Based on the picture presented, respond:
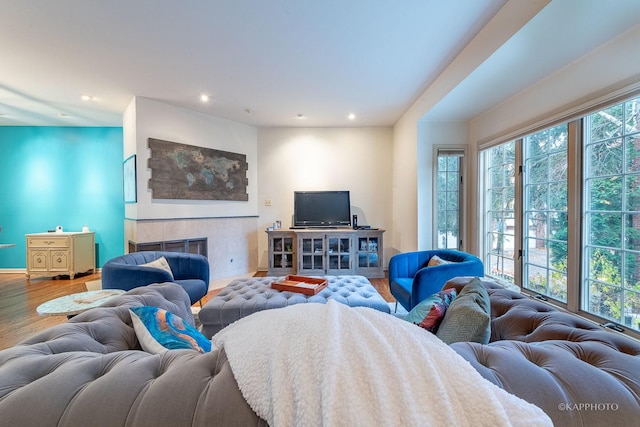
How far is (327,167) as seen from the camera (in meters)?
4.29

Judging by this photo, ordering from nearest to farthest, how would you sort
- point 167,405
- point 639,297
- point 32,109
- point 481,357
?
1. point 167,405
2. point 481,357
3. point 639,297
4. point 32,109

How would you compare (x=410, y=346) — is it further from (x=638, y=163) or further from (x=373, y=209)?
(x=373, y=209)

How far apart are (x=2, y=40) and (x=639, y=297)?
17.3 ft

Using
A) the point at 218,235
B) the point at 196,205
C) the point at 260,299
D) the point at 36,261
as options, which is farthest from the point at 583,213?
the point at 36,261

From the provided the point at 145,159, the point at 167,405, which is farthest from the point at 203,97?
the point at 167,405

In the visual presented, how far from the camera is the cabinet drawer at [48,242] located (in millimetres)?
3852

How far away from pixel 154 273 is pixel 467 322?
2.42 meters

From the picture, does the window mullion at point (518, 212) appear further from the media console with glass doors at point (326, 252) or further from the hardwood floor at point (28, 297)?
the media console with glass doors at point (326, 252)

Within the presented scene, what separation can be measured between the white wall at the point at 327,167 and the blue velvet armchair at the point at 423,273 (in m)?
1.60

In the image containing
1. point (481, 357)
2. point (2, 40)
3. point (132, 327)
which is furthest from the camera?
point (2, 40)

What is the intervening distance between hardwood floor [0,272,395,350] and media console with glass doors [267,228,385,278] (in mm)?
341

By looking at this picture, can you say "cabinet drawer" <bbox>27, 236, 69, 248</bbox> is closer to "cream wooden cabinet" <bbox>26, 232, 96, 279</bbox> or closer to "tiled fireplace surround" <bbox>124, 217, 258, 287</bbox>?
"cream wooden cabinet" <bbox>26, 232, 96, 279</bbox>

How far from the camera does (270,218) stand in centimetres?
435

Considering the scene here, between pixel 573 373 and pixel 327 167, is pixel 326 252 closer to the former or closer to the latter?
pixel 327 167
